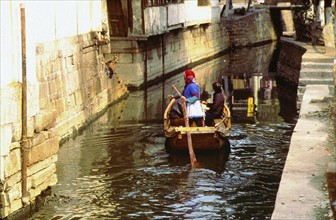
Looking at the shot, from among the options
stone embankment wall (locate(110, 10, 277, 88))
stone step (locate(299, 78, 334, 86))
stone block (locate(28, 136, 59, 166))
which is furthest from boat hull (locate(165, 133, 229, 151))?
stone embankment wall (locate(110, 10, 277, 88))

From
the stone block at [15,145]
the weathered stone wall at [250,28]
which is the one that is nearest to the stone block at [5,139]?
the stone block at [15,145]

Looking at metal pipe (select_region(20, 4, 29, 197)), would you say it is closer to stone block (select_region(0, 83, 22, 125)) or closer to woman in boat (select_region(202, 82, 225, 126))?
stone block (select_region(0, 83, 22, 125))

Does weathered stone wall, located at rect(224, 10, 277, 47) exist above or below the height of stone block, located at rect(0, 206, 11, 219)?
above

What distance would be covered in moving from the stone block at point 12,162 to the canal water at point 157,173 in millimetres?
836

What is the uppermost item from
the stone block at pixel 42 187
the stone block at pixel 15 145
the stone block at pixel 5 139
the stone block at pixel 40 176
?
the stone block at pixel 5 139

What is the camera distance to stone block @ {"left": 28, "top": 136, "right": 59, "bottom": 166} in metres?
11.7

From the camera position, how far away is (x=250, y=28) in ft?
163

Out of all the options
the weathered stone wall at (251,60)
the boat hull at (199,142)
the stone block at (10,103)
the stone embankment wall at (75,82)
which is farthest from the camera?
the weathered stone wall at (251,60)

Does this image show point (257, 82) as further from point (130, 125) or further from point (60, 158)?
point (60, 158)

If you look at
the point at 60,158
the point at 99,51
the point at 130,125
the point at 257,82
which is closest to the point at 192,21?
the point at 257,82

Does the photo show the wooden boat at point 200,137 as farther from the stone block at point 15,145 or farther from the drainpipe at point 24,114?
the stone block at point 15,145

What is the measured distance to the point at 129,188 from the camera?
13.3m

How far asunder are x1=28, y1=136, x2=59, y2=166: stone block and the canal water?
69 cm

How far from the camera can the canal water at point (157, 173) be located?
471 inches
